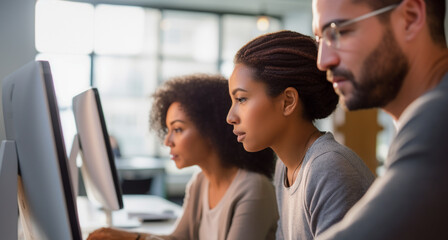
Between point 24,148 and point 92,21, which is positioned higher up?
point 92,21

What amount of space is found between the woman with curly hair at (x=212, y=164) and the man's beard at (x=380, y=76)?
2.92 feet

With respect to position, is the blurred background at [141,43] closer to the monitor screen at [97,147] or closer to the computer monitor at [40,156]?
the monitor screen at [97,147]

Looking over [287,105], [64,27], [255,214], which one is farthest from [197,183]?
[64,27]

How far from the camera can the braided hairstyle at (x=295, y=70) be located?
1300mm

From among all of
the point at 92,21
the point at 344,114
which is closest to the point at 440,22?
the point at 344,114

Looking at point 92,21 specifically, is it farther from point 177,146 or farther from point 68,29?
point 177,146

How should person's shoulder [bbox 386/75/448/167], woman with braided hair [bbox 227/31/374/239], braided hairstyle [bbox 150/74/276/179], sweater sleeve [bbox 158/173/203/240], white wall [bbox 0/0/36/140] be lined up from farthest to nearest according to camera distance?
1. white wall [bbox 0/0/36/140]
2. sweater sleeve [bbox 158/173/203/240]
3. braided hairstyle [bbox 150/74/276/179]
4. woman with braided hair [bbox 227/31/374/239]
5. person's shoulder [bbox 386/75/448/167]

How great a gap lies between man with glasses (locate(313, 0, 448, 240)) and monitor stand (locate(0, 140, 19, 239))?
Result: 76cm

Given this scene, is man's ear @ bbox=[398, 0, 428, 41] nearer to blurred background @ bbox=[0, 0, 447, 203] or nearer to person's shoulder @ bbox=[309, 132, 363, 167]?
person's shoulder @ bbox=[309, 132, 363, 167]

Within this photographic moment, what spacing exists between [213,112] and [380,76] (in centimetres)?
109

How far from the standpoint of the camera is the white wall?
2529 mm

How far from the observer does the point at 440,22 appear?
0.86 m

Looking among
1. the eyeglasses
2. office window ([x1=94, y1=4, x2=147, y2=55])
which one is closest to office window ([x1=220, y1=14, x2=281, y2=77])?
office window ([x1=94, y1=4, x2=147, y2=55])

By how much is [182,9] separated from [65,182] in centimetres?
773
